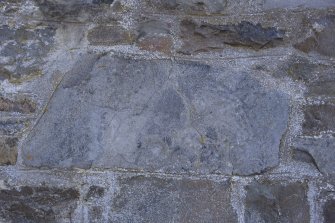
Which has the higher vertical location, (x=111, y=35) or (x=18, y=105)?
(x=111, y=35)

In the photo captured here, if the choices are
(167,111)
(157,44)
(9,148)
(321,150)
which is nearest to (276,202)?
(321,150)

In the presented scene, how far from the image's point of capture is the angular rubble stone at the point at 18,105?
5.03 feet

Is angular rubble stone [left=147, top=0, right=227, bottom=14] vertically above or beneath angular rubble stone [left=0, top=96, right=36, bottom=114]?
above

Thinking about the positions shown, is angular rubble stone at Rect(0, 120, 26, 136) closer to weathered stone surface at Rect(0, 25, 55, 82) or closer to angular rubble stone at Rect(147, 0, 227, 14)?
weathered stone surface at Rect(0, 25, 55, 82)

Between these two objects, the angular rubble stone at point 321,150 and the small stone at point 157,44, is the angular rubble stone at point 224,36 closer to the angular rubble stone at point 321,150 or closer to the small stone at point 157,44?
the small stone at point 157,44

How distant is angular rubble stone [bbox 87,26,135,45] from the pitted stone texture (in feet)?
0.34

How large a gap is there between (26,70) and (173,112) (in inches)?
15.0

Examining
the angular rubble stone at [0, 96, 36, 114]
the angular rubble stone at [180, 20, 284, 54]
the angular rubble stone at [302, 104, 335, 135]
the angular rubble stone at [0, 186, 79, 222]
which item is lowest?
the angular rubble stone at [0, 186, 79, 222]

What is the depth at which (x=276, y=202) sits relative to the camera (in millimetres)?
1524

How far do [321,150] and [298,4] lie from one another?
0.37 m

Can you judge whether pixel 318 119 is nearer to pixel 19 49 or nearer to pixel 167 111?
pixel 167 111

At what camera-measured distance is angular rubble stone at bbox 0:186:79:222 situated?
1529 millimetres

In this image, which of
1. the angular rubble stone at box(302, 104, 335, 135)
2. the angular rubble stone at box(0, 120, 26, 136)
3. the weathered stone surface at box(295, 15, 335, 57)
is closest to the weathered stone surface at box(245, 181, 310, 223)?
the angular rubble stone at box(302, 104, 335, 135)

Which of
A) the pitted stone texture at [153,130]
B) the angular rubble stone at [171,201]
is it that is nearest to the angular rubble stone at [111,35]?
the pitted stone texture at [153,130]
